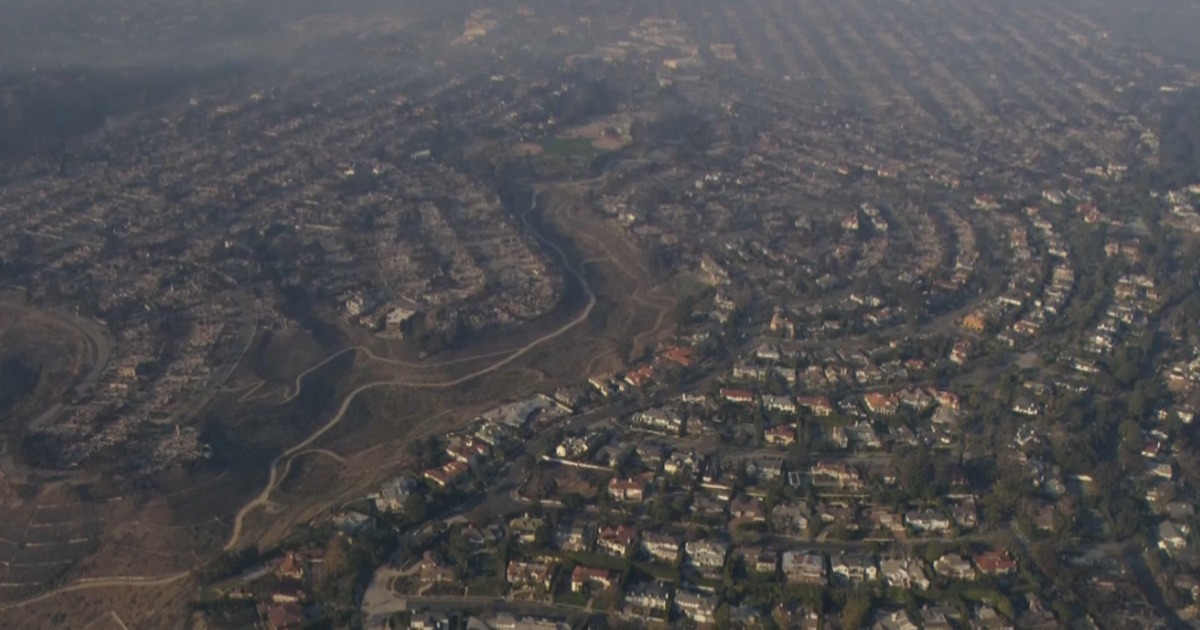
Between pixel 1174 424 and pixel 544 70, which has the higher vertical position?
pixel 1174 424

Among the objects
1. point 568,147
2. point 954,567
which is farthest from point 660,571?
point 568,147

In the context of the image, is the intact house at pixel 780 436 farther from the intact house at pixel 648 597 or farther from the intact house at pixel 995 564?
the intact house at pixel 648 597

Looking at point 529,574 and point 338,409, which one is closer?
point 529,574

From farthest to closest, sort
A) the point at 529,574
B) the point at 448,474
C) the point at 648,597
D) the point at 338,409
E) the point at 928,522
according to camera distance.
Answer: the point at 338,409 → the point at 448,474 → the point at 928,522 → the point at 529,574 → the point at 648,597

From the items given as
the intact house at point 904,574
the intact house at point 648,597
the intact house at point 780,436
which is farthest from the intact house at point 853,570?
the intact house at point 780,436

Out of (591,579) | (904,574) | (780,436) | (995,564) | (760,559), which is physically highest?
(995,564)

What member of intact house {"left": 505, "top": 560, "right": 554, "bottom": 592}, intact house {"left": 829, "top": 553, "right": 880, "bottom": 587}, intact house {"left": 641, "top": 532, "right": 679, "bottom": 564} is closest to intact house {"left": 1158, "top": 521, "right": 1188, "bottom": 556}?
intact house {"left": 829, "top": 553, "right": 880, "bottom": 587}

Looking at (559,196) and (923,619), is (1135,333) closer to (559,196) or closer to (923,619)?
(923,619)

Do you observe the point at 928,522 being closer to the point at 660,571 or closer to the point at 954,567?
the point at 954,567

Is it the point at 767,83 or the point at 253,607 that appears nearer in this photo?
the point at 253,607

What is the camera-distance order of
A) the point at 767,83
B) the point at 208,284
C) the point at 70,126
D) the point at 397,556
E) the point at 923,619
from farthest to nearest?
the point at 767,83
the point at 70,126
the point at 208,284
the point at 397,556
the point at 923,619

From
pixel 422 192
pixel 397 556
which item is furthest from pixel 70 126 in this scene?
pixel 397 556
